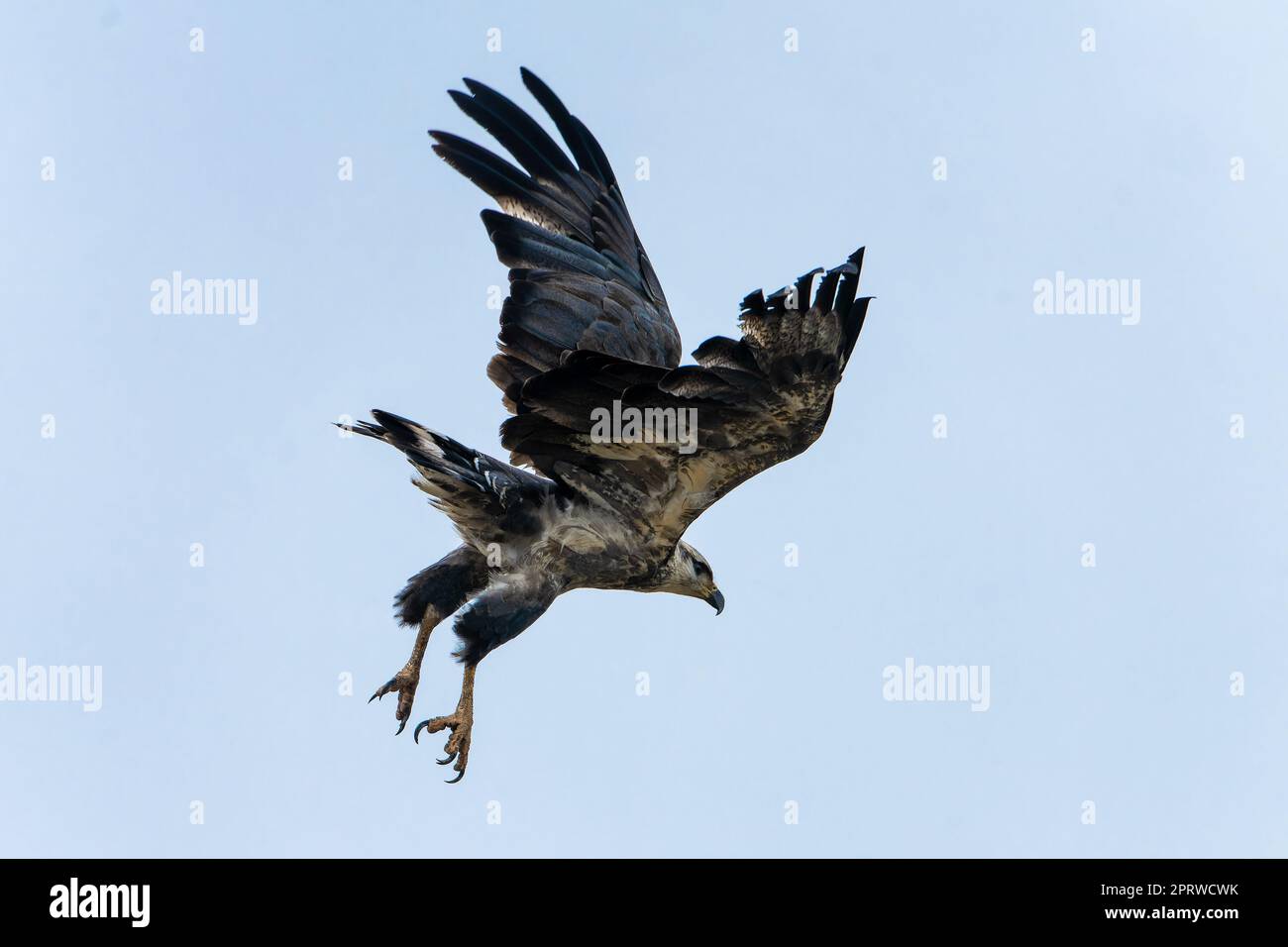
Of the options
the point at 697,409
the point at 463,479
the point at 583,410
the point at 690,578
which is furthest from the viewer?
the point at 690,578

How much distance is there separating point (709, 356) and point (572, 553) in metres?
1.88

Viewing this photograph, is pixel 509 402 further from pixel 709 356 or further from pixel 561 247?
pixel 709 356

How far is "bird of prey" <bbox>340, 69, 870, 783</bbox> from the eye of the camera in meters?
8.33

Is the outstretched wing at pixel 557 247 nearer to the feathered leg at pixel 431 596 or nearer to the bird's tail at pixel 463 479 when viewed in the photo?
the bird's tail at pixel 463 479

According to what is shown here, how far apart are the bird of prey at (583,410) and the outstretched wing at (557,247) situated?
11 millimetres

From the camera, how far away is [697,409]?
8617 mm

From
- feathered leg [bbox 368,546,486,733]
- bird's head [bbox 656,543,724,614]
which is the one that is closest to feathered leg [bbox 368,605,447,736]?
feathered leg [bbox 368,546,486,733]

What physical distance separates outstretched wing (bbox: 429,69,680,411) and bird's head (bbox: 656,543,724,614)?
43.7 inches

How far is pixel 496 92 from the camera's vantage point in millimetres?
11227

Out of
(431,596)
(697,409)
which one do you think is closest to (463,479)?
(431,596)

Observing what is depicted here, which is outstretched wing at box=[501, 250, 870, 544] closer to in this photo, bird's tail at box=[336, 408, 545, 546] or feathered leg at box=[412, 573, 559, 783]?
bird's tail at box=[336, 408, 545, 546]

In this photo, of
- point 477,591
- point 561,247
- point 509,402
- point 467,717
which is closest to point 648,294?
point 561,247

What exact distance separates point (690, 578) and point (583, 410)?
6.04ft

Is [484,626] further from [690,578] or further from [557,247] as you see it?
[557,247]
